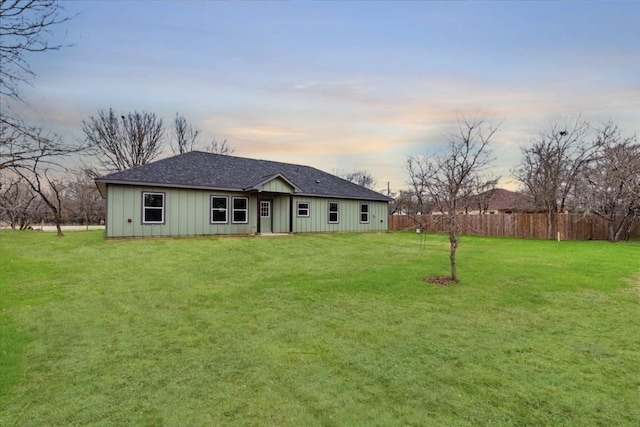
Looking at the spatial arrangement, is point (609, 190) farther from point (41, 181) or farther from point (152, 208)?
point (41, 181)

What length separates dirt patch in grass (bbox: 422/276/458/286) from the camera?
752 centimetres

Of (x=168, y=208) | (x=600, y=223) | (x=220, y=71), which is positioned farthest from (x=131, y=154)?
(x=600, y=223)

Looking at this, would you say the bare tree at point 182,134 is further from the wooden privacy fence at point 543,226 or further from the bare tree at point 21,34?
the bare tree at point 21,34

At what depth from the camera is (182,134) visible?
33.9m

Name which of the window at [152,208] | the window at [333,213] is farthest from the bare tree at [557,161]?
the window at [152,208]

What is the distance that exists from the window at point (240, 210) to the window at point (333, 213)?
547cm

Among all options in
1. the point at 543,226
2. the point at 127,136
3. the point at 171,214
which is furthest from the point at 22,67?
the point at 127,136

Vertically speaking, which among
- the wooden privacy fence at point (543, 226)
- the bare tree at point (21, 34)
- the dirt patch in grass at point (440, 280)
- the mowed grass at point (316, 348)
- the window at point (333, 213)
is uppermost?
the bare tree at point (21, 34)

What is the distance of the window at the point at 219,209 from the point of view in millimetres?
16414

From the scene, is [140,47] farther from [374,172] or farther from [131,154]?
[374,172]

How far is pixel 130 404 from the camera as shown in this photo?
2941mm

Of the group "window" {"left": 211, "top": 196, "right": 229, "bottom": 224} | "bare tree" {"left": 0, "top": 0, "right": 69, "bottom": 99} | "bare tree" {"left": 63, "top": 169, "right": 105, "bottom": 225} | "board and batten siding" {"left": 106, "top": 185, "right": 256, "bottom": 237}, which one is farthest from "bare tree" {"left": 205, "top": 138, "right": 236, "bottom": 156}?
"bare tree" {"left": 0, "top": 0, "right": 69, "bottom": 99}

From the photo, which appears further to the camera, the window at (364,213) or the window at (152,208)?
the window at (364,213)

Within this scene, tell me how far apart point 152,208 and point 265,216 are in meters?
5.61
